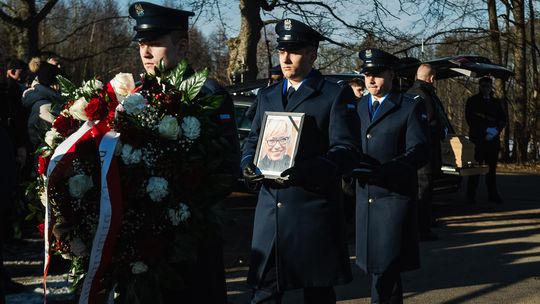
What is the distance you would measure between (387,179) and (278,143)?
147 centimetres

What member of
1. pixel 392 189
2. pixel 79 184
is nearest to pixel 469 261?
pixel 392 189

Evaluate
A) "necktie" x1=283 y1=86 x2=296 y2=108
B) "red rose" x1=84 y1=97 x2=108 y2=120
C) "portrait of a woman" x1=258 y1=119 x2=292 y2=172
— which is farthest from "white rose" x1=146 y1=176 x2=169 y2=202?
"necktie" x1=283 y1=86 x2=296 y2=108

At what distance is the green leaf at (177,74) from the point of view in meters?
3.52

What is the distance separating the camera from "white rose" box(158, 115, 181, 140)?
11.0 feet

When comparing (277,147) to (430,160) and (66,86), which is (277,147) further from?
(430,160)

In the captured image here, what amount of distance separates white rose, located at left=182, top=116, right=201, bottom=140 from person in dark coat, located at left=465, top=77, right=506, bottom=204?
34.6 ft

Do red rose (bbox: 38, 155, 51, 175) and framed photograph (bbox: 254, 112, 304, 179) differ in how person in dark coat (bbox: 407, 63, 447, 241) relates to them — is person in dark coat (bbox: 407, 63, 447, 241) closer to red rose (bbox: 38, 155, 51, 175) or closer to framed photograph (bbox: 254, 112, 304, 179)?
framed photograph (bbox: 254, 112, 304, 179)

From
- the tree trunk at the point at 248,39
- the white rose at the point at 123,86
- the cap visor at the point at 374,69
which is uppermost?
the tree trunk at the point at 248,39

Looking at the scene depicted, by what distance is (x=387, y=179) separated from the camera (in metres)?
5.77

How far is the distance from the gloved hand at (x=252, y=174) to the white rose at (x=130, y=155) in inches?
50.3

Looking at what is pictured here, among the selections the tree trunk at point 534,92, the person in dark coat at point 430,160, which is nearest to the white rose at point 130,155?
the person in dark coat at point 430,160

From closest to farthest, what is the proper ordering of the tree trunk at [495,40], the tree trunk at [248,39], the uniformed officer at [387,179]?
the uniformed officer at [387,179] < the tree trunk at [248,39] < the tree trunk at [495,40]

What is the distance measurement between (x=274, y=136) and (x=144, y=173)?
1350mm

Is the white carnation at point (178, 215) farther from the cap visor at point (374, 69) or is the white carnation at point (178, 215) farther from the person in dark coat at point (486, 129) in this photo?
the person in dark coat at point (486, 129)
